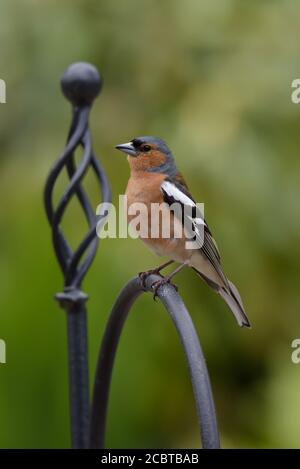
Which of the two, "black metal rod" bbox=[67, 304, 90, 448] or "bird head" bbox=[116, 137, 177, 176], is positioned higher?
"bird head" bbox=[116, 137, 177, 176]

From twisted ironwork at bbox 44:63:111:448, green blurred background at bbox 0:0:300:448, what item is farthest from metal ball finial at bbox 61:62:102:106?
green blurred background at bbox 0:0:300:448

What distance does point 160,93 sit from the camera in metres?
4.18

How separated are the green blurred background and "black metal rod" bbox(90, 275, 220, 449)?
971 mm

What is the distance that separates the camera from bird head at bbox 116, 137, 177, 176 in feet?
8.85

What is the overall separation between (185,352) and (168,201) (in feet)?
2.94

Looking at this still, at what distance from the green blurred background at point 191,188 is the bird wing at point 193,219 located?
80 cm
